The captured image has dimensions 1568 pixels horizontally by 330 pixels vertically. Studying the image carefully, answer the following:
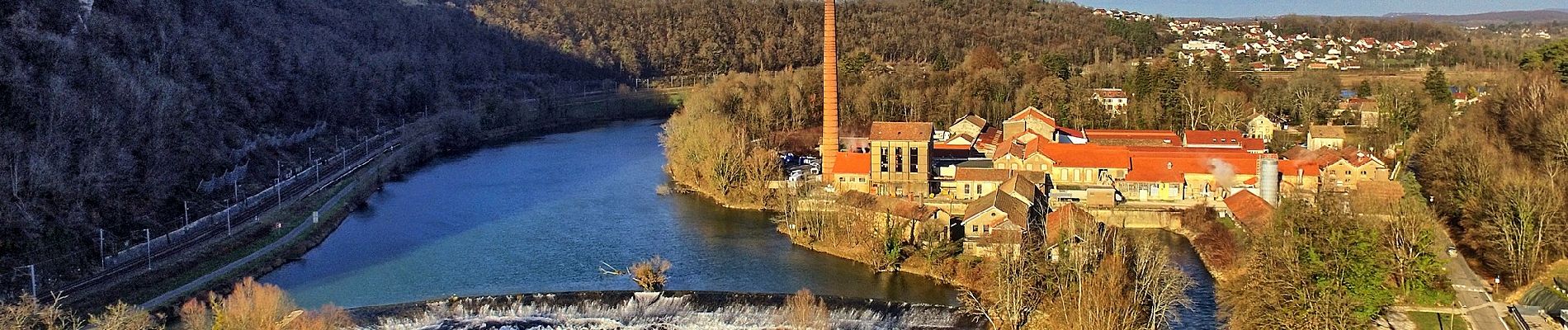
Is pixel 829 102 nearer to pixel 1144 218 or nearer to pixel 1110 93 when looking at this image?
pixel 1144 218

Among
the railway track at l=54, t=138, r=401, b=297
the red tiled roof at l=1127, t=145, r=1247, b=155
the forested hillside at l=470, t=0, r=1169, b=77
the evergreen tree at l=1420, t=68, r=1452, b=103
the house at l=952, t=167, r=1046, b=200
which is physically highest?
the forested hillside at l=470, t=0, r=1169, b=77

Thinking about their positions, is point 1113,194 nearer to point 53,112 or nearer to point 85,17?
point 53,112

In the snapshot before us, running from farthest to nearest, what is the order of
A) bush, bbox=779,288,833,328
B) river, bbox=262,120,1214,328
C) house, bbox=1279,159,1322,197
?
house, bbox=1279,159,1322,197, river, bbox=262,120,1214,328, bush, bbox=779,288,833,328

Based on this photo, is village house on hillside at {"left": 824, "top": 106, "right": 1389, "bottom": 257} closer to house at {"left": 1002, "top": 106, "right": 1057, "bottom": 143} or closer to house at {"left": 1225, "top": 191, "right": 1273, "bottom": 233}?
Answer: house at {"left": 1225, "top": 191, "right": 1273, "bottom": 233}

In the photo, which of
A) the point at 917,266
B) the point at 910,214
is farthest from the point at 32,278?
the point at 910,214

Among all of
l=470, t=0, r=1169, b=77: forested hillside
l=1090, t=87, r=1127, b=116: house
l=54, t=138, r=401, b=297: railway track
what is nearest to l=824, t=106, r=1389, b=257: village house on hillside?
l=1090, t=87, r=1127, b=116: house

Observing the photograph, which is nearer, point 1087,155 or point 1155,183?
point 1155,183

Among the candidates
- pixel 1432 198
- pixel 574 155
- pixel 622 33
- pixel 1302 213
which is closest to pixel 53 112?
pixel 574 155
